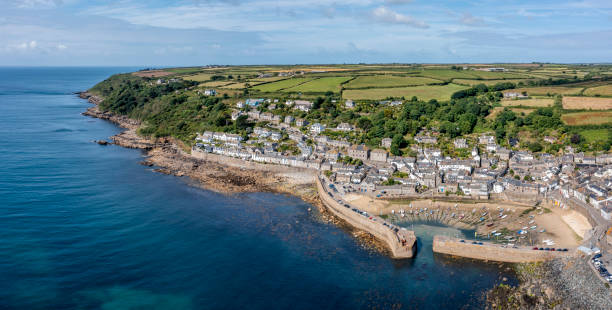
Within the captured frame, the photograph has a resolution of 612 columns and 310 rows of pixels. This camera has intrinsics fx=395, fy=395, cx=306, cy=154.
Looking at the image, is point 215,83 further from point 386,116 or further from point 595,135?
point 595,135

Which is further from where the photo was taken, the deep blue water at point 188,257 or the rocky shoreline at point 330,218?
the deep blue water at point 188,257

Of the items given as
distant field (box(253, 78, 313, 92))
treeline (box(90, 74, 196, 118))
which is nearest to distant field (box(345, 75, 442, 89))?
distant field (box(253, 78, 313, 92))

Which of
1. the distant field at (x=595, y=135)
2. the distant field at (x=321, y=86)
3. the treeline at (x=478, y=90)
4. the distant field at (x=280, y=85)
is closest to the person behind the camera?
the distant field at (x=595, y=135)

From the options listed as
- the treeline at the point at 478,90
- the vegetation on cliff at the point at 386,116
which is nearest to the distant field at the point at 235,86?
the vegetation on cliff at the point at 386,116

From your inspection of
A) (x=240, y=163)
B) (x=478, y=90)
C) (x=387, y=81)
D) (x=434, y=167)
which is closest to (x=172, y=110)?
(x=240, y=163)

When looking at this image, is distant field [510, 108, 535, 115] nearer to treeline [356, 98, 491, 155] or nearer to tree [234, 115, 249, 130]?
treeline [356, 98, 491, 155]

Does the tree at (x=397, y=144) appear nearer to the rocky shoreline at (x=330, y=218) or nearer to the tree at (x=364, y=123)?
the tree at (x=364, y=123)
